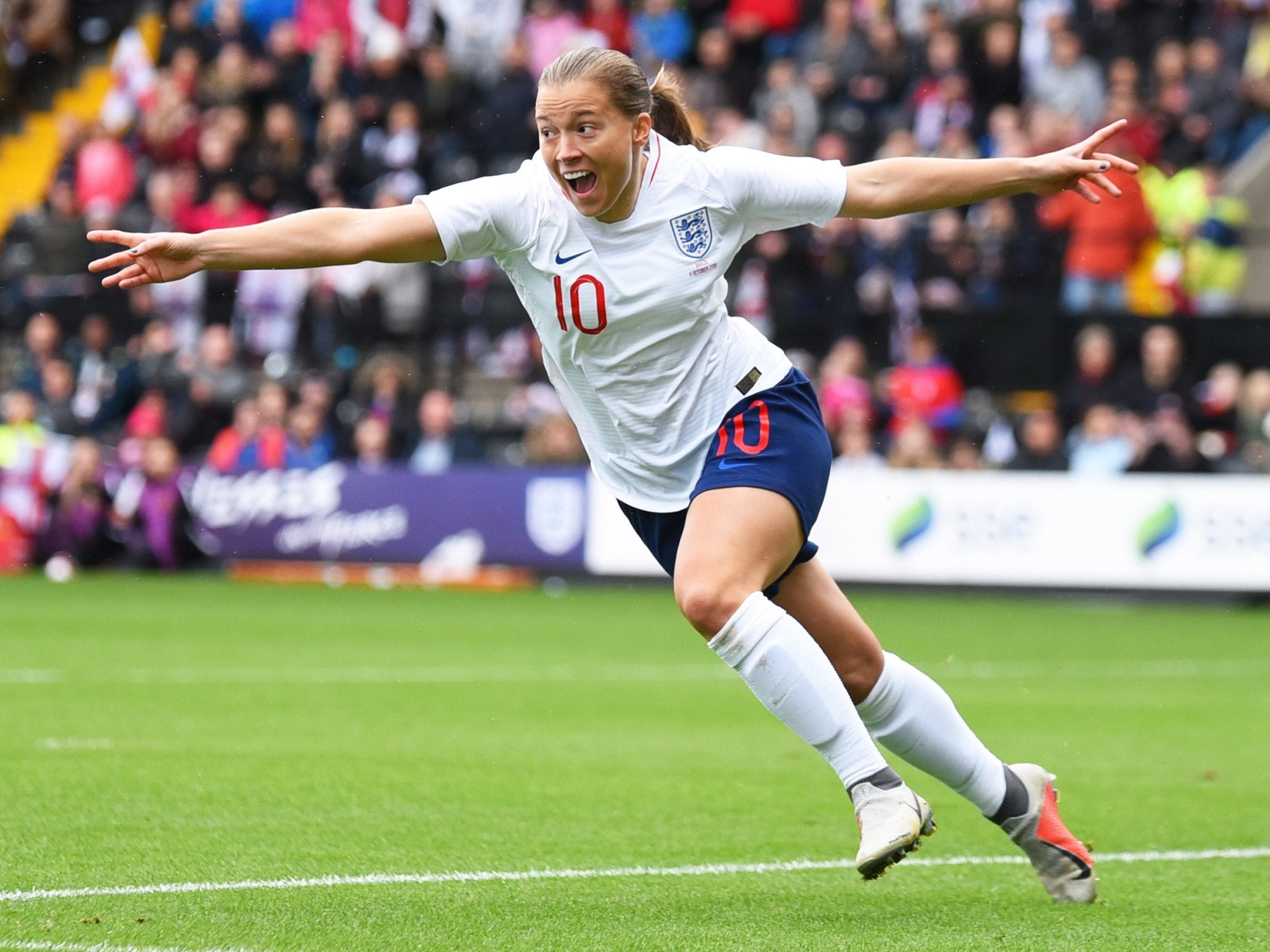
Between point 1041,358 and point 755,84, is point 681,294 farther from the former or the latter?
point 755,84

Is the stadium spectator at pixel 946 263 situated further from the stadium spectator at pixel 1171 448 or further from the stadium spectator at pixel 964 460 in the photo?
the stadium spectator at pixel 1171 448

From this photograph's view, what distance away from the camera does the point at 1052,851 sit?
16.8 feet

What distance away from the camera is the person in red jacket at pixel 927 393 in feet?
55.1

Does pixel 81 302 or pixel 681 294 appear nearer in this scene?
pixel 681 294

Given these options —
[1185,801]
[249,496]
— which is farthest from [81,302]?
[1185,801]

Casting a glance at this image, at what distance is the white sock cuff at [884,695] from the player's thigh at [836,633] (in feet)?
0.04

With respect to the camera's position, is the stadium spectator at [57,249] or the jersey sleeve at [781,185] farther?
the stadium spectator at [57,249]

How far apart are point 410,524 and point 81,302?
5.71 m

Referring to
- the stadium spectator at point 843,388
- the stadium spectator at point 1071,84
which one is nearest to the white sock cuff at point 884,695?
the stadium spectator at point 843,388

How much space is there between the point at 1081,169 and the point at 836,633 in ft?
4.29

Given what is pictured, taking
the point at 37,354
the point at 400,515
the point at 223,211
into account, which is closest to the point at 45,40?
the point at 37,354

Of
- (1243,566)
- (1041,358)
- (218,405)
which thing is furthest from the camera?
(218,405)

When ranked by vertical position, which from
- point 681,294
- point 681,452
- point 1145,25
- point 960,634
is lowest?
point 960,634

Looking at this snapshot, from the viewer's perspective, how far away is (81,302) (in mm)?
20938
